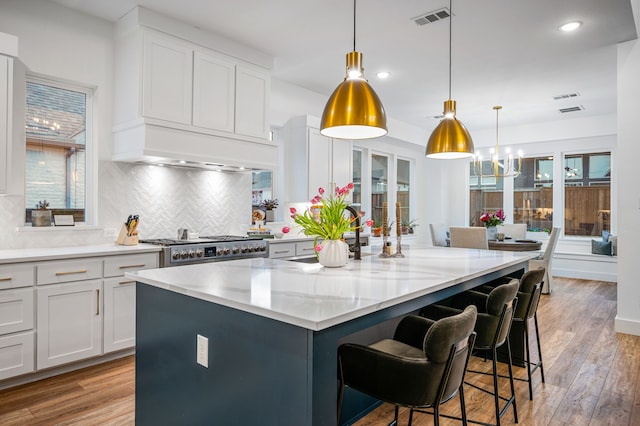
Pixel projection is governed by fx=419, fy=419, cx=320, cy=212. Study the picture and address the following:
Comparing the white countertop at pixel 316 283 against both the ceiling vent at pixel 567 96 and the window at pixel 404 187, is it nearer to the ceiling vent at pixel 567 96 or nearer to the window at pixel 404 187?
the ceiling vent at pixel 567 96

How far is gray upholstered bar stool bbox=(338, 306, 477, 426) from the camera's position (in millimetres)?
1496

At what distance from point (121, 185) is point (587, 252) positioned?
24.7 feet

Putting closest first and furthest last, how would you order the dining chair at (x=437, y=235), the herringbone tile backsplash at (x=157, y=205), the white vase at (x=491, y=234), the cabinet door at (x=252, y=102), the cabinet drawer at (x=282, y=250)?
the herringbone tile backsplash at (x=157, y=205)
the cabinet door at (x=252, y=102)
the cabinet drawer at (x=282, y=250)
the white vase at (x=491, y=234)
the dining chair at (x=437, y=235)

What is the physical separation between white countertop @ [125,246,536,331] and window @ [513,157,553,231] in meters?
5.95

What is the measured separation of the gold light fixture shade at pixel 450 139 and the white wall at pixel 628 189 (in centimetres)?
207

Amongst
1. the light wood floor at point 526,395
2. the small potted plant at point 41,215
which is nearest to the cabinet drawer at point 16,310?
the light wood floor at point 526,395

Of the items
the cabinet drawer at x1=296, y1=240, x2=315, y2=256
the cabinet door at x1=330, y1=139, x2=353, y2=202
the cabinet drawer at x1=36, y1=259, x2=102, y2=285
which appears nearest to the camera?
the cabinet drawer at x1=36, y1=259, x2=102, y2=285

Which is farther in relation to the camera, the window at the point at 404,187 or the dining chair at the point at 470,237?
the window at the point at 404,187

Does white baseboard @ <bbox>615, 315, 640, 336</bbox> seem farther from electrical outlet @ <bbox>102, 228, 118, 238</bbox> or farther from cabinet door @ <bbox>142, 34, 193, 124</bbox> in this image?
electrical outlet @ <bbox>102, 228, 118, 238</bbox>

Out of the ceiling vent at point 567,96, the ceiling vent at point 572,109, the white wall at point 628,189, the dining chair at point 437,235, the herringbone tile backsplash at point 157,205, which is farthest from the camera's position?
the dining chair at point 437,235

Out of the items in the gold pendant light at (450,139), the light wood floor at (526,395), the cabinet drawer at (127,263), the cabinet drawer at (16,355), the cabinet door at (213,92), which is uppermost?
the cabinet door at (213,92)

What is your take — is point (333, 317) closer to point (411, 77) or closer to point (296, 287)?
point (296, 287)

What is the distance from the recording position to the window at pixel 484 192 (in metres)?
8.56

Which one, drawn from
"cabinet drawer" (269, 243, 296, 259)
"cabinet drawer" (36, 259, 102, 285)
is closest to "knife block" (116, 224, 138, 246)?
"cabinet drawer" (36, 259, 102, 285)
